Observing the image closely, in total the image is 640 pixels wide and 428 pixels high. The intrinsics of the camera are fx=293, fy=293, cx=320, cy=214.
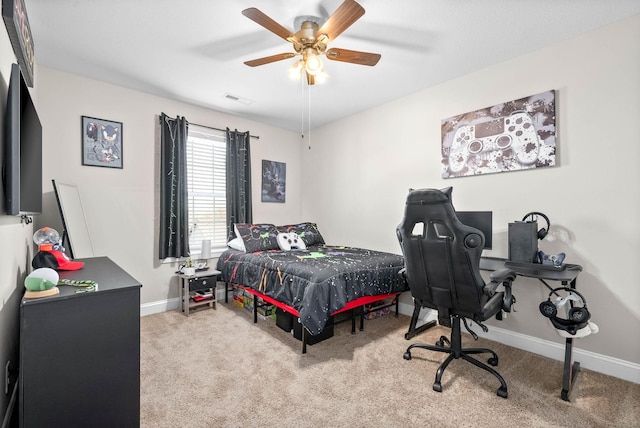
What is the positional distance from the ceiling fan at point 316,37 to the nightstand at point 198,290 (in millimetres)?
2316

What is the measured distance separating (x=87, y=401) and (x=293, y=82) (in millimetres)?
2961

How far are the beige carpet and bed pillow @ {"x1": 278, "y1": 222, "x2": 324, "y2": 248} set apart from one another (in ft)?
4.97

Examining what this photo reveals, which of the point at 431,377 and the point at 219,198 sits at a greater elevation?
the point at 219,198

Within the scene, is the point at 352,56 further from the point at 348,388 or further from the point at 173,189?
the point at 173,189

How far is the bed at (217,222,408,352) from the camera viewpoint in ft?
7.61

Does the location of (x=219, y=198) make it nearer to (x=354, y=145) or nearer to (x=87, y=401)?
(x=354, y=145)

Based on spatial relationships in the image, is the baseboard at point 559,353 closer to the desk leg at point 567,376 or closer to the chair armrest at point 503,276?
the desk leg at point 567,376

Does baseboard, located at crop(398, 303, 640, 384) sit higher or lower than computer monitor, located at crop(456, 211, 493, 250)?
lower

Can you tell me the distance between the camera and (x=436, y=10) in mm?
1996

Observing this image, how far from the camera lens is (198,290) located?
131 inches

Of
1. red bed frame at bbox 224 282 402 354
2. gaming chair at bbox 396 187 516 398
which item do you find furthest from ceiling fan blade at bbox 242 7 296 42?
red bed frame at bbox 224 282 402 354

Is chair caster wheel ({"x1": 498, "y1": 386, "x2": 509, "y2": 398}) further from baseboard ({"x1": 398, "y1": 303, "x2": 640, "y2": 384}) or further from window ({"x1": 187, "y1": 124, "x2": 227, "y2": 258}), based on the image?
window ({"x1": 187, "y1": 124, "x2": 227, "y2": 258})

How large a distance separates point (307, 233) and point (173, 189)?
69.4 inches

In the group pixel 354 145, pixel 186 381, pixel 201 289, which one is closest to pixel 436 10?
pixel 354 145
